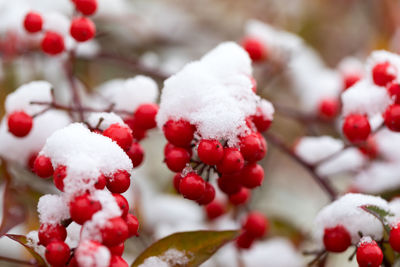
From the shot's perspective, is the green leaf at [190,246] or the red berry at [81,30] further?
the red berry at [81,30]

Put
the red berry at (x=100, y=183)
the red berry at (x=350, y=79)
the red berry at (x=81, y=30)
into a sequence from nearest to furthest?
the red berry at (x=100, y=183) → the red berry at (x=81, y=30) → the red berry at (x=350, y=79)

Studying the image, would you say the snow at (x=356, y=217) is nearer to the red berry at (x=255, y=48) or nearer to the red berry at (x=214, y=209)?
the red berry at (x=214, y=209)

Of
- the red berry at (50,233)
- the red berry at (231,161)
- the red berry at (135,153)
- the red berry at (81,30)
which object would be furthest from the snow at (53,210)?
the red berry at (81,30)

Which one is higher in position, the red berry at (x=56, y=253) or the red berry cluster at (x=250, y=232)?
the red berry at (x=56, y=253)

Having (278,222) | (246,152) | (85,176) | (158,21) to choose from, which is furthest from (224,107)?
(158,21)

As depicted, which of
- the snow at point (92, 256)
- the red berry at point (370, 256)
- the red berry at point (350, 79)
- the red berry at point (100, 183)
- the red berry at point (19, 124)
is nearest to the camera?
the snow at point (92, 256)

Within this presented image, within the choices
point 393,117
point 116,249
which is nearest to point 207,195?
point 116,249

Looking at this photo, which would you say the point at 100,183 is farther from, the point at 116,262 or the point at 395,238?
the point at 395,238
